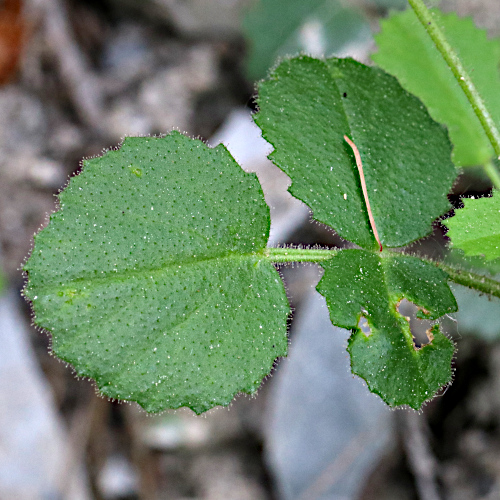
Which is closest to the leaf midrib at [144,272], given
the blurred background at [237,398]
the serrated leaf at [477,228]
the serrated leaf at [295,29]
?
the serrated leaf at [477,228]

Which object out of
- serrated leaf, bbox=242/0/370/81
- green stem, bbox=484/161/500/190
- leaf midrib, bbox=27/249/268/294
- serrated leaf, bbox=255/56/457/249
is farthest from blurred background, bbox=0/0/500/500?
leaf midrib, bbox=27/249/268/294

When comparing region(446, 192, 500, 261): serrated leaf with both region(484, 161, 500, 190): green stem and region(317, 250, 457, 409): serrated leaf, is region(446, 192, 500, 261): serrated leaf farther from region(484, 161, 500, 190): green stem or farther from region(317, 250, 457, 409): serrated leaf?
region(484, 161, 500, 190): green stem

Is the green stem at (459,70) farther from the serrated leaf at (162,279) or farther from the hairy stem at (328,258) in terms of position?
the serrated leaf at (162,279)

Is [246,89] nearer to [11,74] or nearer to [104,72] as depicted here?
[104,72]

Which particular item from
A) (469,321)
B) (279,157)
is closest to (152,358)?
(279,157)

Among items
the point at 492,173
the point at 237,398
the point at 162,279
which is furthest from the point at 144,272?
the point at 237,398

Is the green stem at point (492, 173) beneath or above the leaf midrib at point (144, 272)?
above
